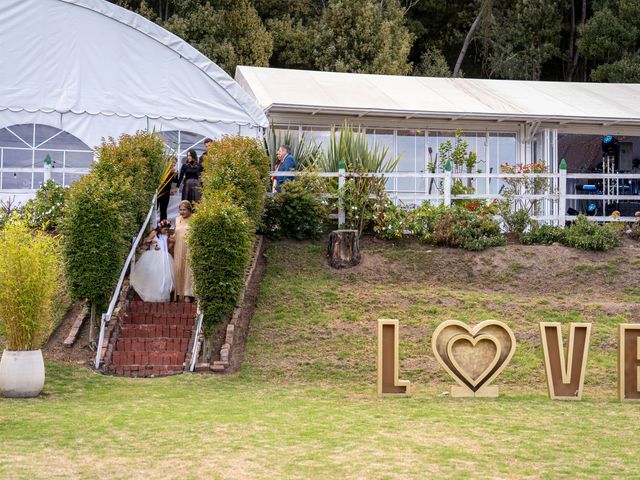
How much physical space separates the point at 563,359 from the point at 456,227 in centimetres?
738

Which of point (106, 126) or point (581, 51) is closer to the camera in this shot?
point (106, 126)

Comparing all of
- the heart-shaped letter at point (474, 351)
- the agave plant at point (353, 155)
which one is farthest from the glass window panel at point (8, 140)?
the heart-shaped letter at point (474, 351)

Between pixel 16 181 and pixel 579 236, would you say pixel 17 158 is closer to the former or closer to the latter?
pixel 16 181

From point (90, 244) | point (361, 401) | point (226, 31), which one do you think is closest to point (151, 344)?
point (90, 244)

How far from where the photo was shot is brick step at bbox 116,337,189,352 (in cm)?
1452

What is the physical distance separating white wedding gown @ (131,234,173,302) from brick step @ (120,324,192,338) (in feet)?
3.02

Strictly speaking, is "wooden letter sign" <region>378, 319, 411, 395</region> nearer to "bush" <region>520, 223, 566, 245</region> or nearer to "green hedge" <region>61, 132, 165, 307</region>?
"green hedge" <region>61, 132, 165, 307</region>

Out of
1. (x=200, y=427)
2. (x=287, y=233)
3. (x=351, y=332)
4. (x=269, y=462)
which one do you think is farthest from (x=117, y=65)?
(x=269, y=462)

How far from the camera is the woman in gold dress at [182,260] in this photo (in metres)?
15.9

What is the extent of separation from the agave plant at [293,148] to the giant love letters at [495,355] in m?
9.29

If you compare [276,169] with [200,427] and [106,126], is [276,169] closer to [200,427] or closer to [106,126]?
[106,126]

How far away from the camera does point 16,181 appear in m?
20.5

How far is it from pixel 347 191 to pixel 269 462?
37.9 feet

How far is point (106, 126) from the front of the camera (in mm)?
21188
